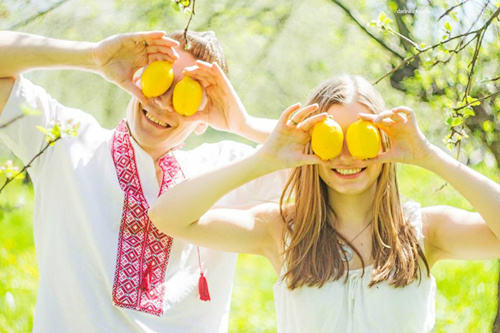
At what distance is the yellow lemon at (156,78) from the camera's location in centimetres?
231

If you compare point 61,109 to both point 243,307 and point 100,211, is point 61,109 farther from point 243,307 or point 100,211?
point 243,307

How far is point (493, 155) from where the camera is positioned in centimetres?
346

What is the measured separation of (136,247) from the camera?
2.33 m

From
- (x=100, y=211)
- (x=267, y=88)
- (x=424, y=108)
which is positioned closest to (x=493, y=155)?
(x=424, y=108)

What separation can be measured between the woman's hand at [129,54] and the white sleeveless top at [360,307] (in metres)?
0.83

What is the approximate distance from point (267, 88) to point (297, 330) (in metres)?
2.00

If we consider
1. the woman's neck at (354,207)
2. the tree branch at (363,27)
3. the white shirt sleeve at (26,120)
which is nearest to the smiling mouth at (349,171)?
Answer: the woman's neck at (354,207)

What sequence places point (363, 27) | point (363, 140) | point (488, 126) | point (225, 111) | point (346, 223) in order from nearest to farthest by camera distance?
1. point (363, 140)
2. point (346, 223)
3. point (225, 111)
4. point (488, 126)
5. point (363, 27)

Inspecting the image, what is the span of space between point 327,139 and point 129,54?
745 mm

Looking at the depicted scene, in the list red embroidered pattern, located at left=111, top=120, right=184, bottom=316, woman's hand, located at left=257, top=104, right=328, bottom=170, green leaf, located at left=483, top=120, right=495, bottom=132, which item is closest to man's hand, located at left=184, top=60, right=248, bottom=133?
red embroidered pattern, located at left=111, top=120, right=184, bottom=316

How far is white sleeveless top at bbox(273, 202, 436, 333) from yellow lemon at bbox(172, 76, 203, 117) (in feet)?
2.21

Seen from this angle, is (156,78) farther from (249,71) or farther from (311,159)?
(249,71)

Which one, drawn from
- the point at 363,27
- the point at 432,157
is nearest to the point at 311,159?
the point at 432,157

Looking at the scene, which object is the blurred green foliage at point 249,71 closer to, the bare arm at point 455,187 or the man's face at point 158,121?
the man's face at point 158,121
